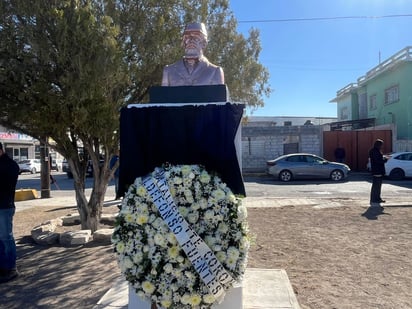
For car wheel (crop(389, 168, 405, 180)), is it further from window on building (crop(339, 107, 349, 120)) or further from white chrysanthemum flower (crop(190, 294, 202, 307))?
white chrysanthemum flower (crop(190, 294, 202, 307))

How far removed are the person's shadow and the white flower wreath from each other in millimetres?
7295

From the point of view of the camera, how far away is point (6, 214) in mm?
5426

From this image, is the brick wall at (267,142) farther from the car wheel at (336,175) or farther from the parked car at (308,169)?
the car wheel at (336,175)

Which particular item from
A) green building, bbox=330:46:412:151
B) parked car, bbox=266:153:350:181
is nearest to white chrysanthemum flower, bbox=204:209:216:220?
parked car, bbox=266:153:350:181

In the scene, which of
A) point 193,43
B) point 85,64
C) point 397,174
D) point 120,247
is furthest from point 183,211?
point 397,174

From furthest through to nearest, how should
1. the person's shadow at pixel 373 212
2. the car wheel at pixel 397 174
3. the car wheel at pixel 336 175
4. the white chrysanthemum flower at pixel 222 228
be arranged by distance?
1. the car wheel at pixel 336 175
2. the car wheel at pixel 397 174
3. the person's shadow at pixel 373 212
4. the white chrysanthemum flower at pixel 222 228

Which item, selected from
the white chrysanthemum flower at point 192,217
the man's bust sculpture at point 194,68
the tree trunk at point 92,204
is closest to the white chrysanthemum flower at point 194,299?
the white chrysanthemum flower at point 192,217

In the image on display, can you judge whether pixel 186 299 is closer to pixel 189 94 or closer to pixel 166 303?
pixel 166 303

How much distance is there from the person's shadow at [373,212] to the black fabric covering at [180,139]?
23.1ft

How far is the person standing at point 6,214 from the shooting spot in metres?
5.35

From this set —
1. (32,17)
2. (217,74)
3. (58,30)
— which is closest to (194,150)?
(217,74)

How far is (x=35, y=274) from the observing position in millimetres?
5734

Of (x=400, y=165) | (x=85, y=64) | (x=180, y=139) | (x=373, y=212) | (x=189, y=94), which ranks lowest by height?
(x=373, y=212)

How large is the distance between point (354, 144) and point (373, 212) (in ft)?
52.4
